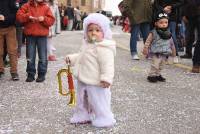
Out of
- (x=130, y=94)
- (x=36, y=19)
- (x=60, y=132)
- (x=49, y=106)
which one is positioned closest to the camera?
(x=60, y=132)

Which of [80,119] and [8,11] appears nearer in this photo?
[80,119]

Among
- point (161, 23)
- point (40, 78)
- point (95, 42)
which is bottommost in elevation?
point (40, 78)

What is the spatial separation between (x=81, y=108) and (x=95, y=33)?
0.82 meters

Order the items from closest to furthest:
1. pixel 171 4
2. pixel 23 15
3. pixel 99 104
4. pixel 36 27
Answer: pixel 99 104 < pixel 23 15 < pixel 36 27 < pixel 171 4

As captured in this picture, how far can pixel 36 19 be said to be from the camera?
7.71m

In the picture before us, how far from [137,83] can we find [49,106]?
2.20 metres

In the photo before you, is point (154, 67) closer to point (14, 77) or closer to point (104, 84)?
point (14, 77)

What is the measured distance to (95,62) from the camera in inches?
208

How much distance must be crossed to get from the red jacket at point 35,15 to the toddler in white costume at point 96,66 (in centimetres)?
260

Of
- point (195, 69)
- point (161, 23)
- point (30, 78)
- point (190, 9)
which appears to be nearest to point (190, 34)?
point (190, 9)

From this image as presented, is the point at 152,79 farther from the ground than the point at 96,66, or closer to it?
closer to it

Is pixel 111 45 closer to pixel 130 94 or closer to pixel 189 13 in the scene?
pixel 130 94

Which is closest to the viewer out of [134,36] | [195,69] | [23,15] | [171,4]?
[23,15]

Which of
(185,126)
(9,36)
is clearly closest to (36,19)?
(9,36)
